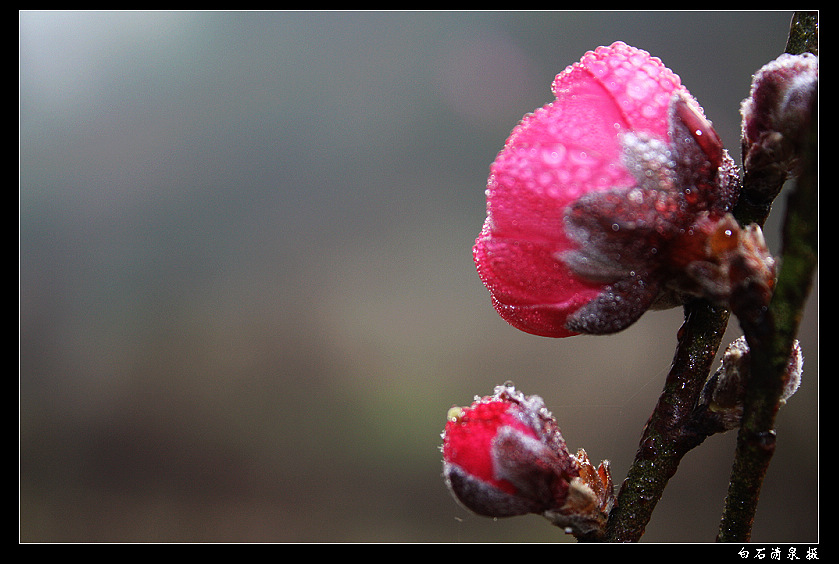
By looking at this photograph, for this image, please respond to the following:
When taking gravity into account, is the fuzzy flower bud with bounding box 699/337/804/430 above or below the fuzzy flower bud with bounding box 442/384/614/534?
above

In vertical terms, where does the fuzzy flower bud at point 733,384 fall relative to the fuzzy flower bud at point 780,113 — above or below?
below

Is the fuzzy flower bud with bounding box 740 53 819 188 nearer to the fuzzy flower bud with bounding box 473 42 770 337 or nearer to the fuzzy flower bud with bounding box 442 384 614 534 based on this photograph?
the fuzzy flower bud with bounding box 473 42 770 337

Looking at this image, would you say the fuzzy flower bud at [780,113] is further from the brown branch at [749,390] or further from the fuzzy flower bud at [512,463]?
the fuzzy flower bud at [512,463]

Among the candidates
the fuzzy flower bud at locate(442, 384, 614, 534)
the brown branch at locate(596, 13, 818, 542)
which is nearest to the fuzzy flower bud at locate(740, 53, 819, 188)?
the brown branch at locate(596, 13, 818, 542)

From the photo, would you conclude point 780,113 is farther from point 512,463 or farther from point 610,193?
point 512,463

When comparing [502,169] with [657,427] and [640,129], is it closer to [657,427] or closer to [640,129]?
[640,129]

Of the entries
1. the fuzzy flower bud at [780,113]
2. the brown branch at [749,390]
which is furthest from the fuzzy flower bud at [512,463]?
the fuzzy flower bud at [780,113]

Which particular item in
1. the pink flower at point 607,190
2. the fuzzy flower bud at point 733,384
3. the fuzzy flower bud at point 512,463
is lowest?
the fuzzy flower bud at point 512,463

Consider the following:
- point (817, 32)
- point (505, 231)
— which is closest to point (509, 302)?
point (505, 231)
